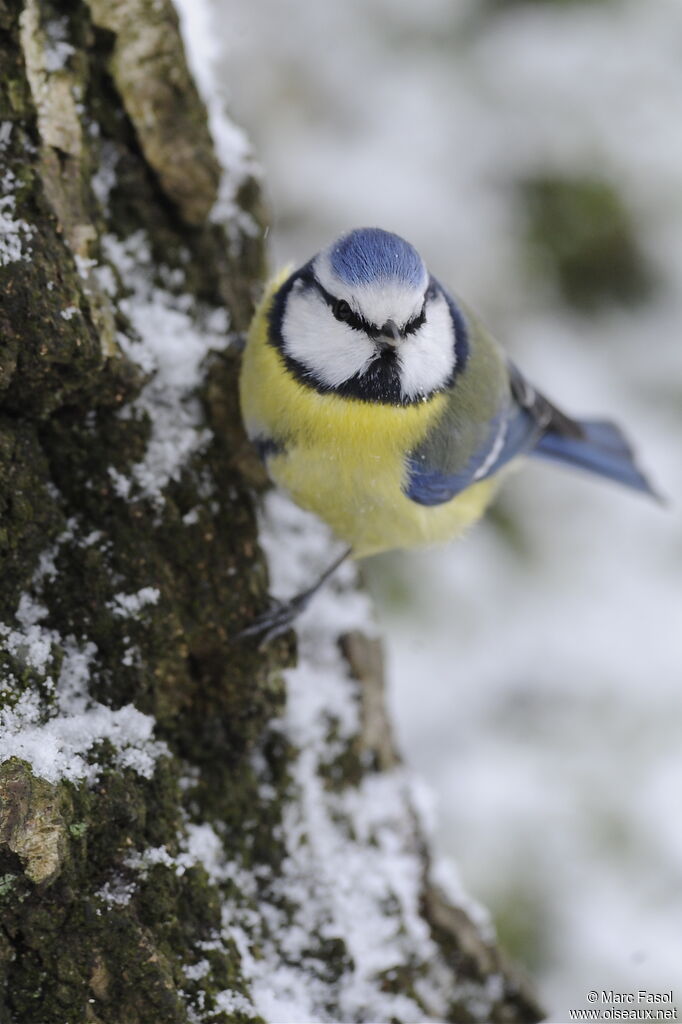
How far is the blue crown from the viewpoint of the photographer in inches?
63.8

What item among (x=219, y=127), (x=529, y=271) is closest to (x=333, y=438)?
(x=219, y=127)

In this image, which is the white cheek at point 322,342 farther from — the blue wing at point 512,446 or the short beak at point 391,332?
the blue wing at point 512,446

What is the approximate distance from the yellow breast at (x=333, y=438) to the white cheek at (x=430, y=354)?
0.04 m

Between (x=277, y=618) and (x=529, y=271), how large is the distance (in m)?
2.04

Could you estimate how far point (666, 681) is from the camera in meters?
3.17

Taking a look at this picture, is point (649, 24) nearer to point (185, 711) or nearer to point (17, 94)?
point (17, 94)

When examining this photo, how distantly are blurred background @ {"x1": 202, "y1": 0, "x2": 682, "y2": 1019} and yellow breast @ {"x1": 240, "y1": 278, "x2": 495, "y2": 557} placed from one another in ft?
4.28

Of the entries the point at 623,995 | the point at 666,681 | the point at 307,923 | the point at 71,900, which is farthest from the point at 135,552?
the point at 666,681

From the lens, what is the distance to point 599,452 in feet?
8.66

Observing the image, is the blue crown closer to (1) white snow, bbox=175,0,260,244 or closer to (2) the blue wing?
(2) the blue wing

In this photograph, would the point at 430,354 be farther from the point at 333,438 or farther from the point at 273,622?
the point at 273,622

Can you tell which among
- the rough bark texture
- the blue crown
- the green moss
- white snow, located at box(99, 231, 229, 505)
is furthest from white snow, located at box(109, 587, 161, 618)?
the green moss

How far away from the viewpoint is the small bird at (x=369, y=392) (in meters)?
1.65

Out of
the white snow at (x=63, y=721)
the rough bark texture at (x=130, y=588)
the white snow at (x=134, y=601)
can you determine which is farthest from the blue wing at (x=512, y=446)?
the white snow at (x=63, y=721)
